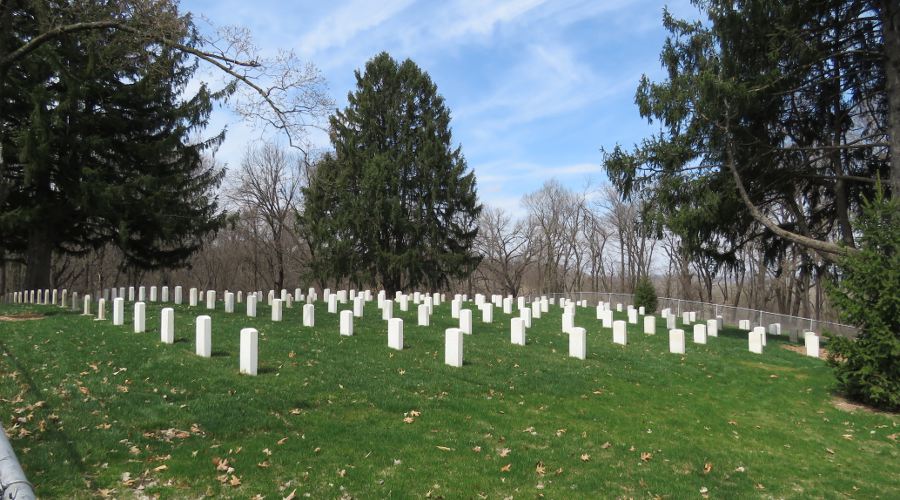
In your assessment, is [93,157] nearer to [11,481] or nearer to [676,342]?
[676,342]

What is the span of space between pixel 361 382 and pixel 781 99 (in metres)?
16.2

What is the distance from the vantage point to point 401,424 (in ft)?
22.9

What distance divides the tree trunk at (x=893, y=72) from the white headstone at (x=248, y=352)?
1542cm

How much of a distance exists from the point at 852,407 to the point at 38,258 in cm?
2636

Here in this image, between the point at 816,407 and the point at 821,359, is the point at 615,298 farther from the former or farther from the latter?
the point at 816,407

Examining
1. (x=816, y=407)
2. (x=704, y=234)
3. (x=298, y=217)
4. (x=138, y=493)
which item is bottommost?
(x=816, y=407)

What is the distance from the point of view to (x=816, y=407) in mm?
10531

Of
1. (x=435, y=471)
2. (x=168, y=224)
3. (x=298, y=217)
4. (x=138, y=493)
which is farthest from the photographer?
(x=298, y=217)

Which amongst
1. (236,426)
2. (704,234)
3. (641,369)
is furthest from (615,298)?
(236,426)

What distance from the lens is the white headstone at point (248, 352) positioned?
8477 mm

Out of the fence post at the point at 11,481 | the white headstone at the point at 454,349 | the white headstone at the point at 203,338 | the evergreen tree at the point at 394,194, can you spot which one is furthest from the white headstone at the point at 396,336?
the evergreen tree at the point at 394,194

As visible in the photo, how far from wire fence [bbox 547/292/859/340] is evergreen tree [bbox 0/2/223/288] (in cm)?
2398

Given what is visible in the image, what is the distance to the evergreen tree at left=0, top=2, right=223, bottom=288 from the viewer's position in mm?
19578

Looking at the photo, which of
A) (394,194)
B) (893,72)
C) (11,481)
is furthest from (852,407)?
(394,194)
